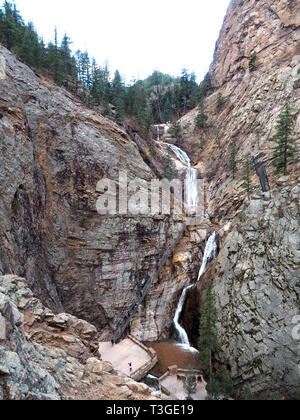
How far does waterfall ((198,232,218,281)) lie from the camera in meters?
27.0

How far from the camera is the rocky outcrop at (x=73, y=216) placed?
2091cm

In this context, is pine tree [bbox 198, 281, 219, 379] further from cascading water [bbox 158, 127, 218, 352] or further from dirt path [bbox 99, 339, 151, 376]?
dirt path [bbox 99, 339, 151, 376]

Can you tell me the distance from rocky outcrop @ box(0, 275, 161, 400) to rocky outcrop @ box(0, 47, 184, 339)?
9150 mm

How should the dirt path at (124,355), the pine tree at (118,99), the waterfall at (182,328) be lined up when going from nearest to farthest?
Result: the dirt path at (124,355) < the waterfall at (182,328) < the pine tree at (118,99)

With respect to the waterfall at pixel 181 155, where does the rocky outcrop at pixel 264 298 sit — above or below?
below

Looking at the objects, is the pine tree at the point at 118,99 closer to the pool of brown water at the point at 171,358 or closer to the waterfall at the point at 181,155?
the waterfall at the point at 181,155

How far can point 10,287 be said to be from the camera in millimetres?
11195

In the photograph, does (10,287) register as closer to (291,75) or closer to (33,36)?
Result: (33,36)

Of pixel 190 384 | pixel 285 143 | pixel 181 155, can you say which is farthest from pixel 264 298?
pixel 181 155

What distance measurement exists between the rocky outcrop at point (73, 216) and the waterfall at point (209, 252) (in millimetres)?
4578

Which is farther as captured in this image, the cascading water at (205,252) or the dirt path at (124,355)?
the cascading water at (205,252)

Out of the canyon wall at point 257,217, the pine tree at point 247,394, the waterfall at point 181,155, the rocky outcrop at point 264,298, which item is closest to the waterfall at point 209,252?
the canyon wall at point 257,217

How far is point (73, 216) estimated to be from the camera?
81.2 ft

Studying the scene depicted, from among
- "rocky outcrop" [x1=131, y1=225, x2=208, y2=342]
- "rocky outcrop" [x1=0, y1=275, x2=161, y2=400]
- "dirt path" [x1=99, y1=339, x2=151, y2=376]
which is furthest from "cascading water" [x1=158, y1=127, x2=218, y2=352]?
"rocky outcrop" [x1=0, y1=275, x2=161, y2=400]
